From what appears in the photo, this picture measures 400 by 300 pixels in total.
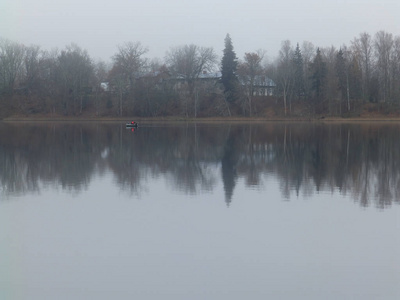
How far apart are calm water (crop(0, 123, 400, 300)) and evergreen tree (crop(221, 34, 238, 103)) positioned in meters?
56.7

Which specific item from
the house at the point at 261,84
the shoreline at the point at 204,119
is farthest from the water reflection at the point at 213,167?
the house at the point at 261,84

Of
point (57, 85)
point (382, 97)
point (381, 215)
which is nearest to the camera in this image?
point (381, 215)

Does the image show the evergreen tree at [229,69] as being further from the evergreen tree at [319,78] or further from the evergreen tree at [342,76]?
the evergreen tree at [342,76]

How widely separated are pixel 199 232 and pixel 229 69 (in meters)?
69.4

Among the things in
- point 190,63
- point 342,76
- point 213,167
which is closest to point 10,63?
point 190,63

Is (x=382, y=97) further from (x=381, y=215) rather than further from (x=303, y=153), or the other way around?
(x=381, y=215)

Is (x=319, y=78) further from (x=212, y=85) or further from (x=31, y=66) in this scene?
(x=31, y=66)

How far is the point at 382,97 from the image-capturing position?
77.3 metres

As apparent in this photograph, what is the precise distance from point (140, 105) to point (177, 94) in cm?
600

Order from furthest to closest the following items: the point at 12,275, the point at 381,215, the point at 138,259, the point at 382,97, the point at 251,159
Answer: the point at 382,97
the point at 251,159
the point at 381,215
the point at 138,259
the point at 12,275

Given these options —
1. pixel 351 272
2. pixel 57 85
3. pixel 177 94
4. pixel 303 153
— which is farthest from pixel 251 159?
pixel 57 85

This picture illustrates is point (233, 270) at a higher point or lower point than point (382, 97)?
lower

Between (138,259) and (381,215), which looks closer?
(138,259)

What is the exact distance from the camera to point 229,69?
7925cm
